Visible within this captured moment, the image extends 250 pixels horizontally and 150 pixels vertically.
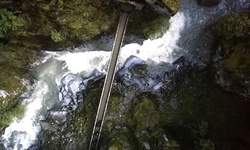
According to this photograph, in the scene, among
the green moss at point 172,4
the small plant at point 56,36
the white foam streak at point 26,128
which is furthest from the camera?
the white foam streak at point 26,128

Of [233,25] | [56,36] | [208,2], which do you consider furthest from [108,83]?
[208,2]

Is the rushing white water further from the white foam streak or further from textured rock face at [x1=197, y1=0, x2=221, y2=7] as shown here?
textured rock face at [x1=197, y1=0, x2=221, y2=7]

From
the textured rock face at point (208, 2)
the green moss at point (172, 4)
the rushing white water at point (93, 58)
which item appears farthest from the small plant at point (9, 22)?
the textured rock face at point (208, 2)

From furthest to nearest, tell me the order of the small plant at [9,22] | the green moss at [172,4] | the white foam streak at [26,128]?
the white foam streak at [26,128]
the green moss at [172,4]
the small plant at [9,22]

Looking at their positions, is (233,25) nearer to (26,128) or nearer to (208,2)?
(208,2)

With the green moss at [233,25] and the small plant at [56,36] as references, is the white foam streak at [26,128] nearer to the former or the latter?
the small plant at [56,36]

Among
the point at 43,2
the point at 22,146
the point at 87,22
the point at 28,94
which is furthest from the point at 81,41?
the point at 22,146
